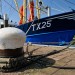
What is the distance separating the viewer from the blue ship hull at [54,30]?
14461 mm

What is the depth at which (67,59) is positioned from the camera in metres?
9.30

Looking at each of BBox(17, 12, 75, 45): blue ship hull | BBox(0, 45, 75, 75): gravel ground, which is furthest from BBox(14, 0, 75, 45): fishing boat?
BBox(0, 45, 75, 75): gravel ground

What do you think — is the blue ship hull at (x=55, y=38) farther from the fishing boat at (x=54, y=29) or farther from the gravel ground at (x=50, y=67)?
the gravel ground at (x=50, y=67)

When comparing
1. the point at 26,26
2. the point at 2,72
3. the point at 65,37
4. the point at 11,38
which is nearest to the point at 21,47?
the point at 11,38

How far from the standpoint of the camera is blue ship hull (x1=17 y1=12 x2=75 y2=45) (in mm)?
14461

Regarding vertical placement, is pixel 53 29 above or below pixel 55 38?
above

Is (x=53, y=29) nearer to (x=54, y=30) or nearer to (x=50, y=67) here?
(x=54, y=30)

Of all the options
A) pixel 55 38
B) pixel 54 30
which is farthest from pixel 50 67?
pixel 54 30

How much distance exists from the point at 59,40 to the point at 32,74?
7.74 metres

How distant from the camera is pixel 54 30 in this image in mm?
14922

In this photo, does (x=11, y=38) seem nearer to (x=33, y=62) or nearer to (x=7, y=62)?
(x=7, y=62)

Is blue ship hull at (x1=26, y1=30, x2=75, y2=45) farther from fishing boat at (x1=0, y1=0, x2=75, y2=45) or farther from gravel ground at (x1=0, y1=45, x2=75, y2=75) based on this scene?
gravel ground at (x1=0, y1=45, x2=75, y2=75)

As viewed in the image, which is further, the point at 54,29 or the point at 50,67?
the point at 54,29

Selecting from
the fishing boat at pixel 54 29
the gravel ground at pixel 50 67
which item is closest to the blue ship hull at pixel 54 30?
the fishing boat at pixel 54 29
